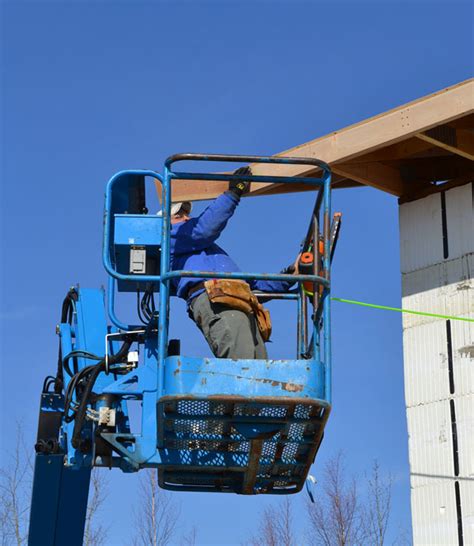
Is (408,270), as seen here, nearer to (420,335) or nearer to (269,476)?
(420,335)

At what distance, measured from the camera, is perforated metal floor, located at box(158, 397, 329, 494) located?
719cm

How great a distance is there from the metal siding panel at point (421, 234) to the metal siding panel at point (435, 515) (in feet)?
8.31

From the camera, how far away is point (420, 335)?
13.0 metres

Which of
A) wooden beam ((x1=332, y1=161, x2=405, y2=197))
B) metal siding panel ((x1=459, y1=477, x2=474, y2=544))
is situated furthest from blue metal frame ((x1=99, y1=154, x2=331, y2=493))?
wooden beam ((x1=332, y1=161, x2=405, y2=197))

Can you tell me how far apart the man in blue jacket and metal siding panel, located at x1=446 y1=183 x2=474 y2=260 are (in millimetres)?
5186

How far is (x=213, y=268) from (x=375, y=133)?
491cm

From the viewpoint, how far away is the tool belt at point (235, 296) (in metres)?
7.68

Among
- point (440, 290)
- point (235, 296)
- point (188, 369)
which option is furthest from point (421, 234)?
point (188, 369)

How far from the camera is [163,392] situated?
7117 millimetres

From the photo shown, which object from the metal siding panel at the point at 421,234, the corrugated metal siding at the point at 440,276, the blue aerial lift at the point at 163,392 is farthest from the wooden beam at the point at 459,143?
the blue aerial lift at the point at 163,392

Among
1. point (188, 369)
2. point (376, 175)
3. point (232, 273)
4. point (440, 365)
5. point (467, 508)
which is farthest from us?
point (376, 175)

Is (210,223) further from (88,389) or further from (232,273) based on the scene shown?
(88,389)

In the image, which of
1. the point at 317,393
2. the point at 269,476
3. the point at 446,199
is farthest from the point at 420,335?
the point at 317,393

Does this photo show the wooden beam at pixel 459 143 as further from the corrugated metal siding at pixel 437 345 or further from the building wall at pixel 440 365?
the corrugated metal siding at pixel 437 345
